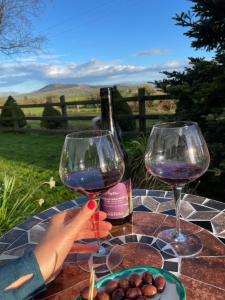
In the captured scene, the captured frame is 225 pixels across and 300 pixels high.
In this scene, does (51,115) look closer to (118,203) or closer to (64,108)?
(64,108)

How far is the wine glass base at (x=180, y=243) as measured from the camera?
3.40 feet

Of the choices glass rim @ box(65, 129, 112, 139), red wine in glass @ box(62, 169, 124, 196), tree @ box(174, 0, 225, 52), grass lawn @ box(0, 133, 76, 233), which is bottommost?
grass lawn @ box(0, 133, 76, 233)

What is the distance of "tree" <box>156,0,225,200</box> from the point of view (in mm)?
2773

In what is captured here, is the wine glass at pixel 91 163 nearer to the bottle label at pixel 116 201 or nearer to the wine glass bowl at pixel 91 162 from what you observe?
the wine glass bowl at pixel 91 162

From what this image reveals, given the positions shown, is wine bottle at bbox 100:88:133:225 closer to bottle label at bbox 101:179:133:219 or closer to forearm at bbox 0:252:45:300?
bottle label at bbox 101:179:133:219

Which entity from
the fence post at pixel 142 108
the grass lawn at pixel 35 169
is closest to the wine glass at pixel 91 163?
the grass lawn at pixel 35 169

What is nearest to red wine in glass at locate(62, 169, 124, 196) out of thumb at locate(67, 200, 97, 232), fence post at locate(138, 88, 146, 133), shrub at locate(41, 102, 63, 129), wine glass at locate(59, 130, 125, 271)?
wine glass at locate(59, 130, 125, 271)

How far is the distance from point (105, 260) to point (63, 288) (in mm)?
173

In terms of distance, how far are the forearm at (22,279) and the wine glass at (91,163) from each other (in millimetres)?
220

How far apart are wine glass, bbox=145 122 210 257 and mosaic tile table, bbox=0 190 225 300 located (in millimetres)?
49

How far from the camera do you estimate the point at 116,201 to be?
121cm

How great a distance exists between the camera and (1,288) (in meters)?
0.78

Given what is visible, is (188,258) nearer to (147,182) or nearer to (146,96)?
(147,182)

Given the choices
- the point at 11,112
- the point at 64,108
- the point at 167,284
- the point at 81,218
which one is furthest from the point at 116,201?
the point at 11,112
